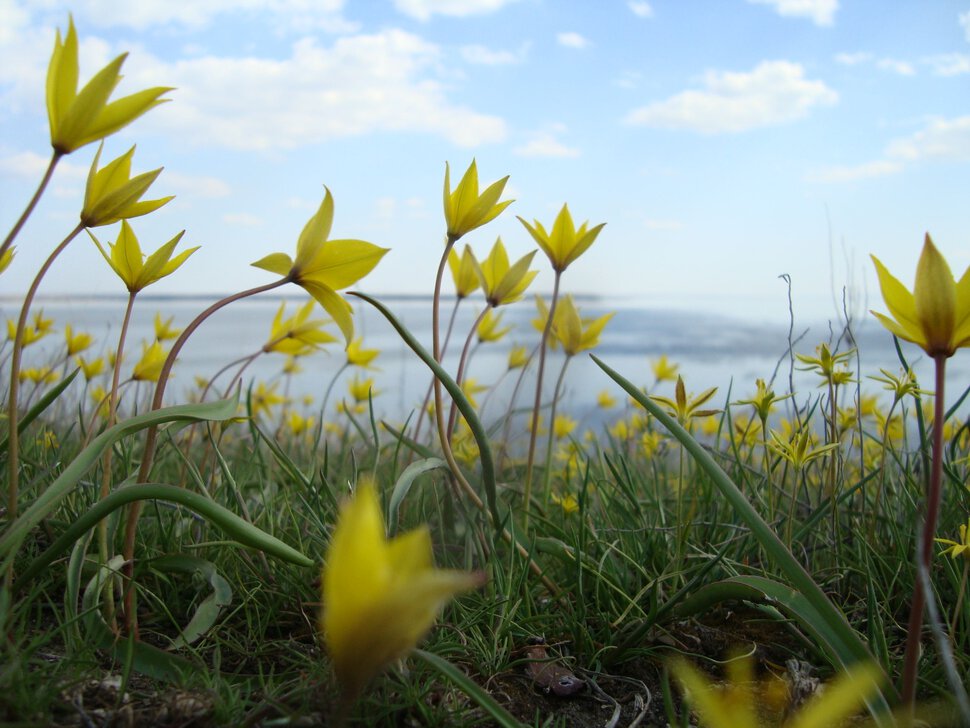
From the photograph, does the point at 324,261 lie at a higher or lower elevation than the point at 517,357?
higher

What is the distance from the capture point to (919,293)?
2.59ft

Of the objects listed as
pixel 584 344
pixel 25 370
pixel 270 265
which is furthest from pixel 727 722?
pixel 25 370

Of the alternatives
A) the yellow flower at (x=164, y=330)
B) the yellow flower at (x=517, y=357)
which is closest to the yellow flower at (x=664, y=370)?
the yellow flower at (x=517, y=357)

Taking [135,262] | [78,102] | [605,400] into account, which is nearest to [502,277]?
[135,262]

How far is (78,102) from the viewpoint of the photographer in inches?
34.2

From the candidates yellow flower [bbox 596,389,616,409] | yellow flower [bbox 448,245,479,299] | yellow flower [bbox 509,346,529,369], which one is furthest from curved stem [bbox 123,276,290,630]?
yellow flower [bbox 596,389,616,409]

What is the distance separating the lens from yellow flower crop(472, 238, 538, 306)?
4.14 feet

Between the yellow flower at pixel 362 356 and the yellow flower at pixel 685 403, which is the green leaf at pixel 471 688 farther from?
the yellow flower at pixel 362 356

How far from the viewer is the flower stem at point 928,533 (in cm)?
75

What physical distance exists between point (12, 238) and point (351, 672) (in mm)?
639

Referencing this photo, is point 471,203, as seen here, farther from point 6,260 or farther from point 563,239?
point 6,260

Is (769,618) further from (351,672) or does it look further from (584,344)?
(351,672)

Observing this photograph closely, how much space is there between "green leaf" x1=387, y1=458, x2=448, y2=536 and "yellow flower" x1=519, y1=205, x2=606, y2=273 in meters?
0.42

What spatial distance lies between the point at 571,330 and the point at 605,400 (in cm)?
223
